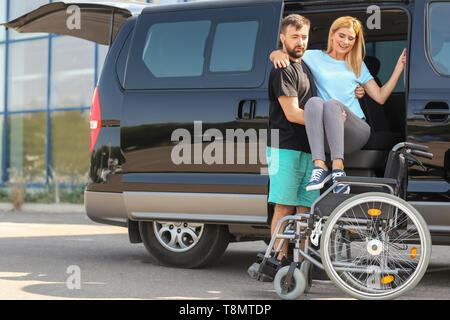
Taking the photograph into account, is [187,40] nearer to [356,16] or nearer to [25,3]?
[356,16]

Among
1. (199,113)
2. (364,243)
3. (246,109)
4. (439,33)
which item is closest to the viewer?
(364,243)

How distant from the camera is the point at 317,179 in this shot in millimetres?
5012

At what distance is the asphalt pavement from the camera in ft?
16.7

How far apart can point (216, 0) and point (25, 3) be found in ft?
53.6

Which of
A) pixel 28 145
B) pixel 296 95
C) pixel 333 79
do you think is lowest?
pixel 28 145

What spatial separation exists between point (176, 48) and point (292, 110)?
1.42 m

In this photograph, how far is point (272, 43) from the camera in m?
5.87

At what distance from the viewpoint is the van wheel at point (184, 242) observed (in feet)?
20.3

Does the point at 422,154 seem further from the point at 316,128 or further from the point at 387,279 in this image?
the point at 387,279

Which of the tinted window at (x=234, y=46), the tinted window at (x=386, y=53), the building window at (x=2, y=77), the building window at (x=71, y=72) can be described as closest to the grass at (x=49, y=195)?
the building window at (x=71, y=72)

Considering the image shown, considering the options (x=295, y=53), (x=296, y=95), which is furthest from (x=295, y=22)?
(x=296, y=95)

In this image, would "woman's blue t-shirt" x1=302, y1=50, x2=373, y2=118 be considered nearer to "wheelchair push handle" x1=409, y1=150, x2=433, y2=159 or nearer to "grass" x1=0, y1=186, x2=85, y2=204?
"wheelchair push handle" x1=409, y1=150, x2=433, y2=159

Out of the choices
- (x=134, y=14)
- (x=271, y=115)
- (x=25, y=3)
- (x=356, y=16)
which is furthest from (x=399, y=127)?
(x=25, y=3)

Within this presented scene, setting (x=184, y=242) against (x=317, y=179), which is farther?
(x=184, y=242)
